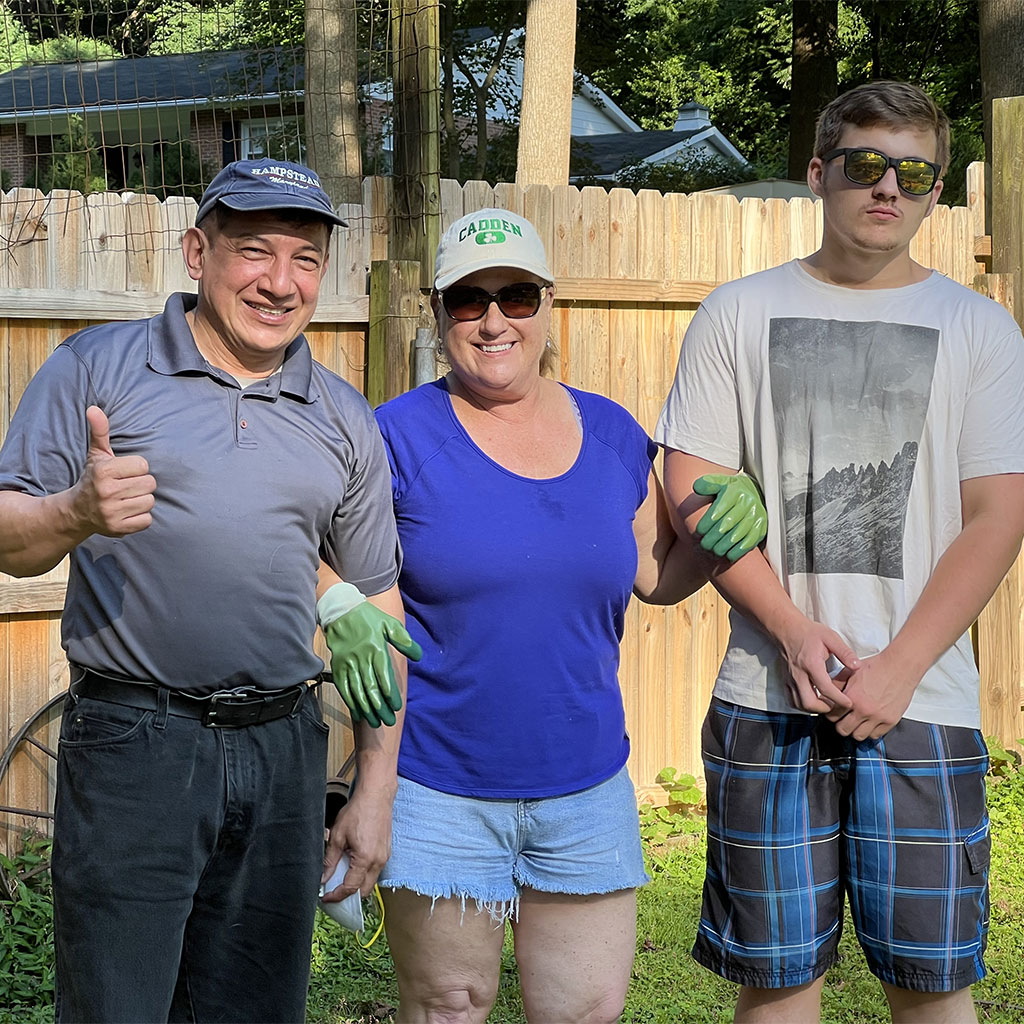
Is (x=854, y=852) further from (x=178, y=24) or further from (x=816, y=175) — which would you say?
(x=178, y=24)

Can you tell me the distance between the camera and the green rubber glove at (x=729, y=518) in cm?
235

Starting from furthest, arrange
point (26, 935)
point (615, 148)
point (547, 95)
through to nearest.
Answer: point (615, 148), point (547, 95), point (26, 935)

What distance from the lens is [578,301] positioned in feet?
15.3

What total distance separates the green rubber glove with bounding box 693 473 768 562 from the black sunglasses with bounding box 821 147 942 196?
2.12 ft

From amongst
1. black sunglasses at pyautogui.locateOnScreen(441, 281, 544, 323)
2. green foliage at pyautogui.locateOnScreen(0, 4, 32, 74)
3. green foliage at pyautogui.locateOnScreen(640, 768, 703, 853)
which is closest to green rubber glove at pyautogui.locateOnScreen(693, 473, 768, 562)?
black sunglasses at pyautogui.locateOnScreen(441, 281, 544, 323)

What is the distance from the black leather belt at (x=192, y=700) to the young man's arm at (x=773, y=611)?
940 mm

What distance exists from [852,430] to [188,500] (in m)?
1.29

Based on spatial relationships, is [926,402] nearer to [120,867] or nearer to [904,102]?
[904,102]

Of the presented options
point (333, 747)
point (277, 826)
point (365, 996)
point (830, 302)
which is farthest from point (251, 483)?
point (333, 747)

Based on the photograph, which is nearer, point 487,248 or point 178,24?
point 487,248

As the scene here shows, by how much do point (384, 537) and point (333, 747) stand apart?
2.30 meters

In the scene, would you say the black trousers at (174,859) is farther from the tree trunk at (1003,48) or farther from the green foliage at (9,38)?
the tree trunk at (1003,48)

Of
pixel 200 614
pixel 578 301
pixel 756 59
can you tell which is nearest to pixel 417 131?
pixel 578 301

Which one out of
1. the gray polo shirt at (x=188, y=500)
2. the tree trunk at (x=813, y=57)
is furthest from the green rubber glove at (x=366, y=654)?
the tree trunk at (x=813, y=57)
